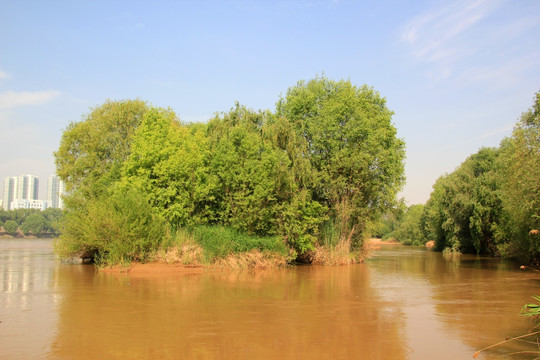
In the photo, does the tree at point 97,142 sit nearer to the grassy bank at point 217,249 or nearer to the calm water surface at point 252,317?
the grassy bank at point 217,249

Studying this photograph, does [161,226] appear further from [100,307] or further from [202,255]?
[100,307]

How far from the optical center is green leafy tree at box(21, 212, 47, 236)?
339 ft

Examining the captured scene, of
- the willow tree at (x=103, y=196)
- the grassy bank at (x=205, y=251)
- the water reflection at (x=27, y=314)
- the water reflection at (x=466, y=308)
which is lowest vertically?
the water reflection at (x=466, y=308)

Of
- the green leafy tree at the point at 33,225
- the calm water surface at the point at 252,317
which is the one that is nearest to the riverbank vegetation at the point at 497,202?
the calm water surface at the point at 252,317

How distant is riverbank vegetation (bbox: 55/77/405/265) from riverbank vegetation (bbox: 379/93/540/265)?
205 inches

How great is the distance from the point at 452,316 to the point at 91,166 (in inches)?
1277

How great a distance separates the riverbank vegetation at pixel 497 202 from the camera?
74.7 ft

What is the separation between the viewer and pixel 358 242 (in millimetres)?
33188

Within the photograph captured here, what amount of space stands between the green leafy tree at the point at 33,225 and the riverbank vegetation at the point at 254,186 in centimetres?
7969

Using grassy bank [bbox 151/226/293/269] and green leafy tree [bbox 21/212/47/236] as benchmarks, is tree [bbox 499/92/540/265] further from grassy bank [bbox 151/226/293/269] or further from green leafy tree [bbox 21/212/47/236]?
green leafy tree [bbox 21/212/47/236]

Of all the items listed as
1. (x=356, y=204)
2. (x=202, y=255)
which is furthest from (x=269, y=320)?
(x=356, y=204)

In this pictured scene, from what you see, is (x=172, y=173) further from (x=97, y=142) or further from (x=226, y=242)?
(x=97, y=142)

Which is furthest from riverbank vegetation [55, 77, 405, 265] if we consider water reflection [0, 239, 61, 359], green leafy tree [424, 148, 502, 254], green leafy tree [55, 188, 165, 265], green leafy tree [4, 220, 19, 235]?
green leafy tree [4, 220, 19, 235]

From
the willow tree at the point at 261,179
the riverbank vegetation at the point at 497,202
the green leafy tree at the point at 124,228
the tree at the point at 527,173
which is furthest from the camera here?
the willow tree at the point at 261,179
